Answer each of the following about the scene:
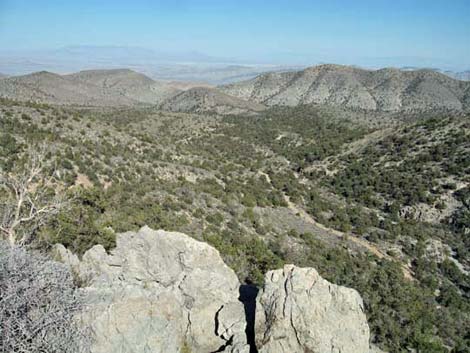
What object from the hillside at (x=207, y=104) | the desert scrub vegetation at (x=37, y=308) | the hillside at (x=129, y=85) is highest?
Result: the desert scrub vegetation at (x=37, y=308)

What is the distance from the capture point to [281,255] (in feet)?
70.7

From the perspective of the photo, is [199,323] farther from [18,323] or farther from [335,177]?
[335,177]

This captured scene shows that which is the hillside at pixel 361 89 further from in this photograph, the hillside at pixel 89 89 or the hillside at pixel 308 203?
the hillside at pixel 308 203

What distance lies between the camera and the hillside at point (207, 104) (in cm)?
→ 9069

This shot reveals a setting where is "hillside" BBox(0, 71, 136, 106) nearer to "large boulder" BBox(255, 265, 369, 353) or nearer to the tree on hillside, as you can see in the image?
the tree on hillside

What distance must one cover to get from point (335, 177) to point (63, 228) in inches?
1331

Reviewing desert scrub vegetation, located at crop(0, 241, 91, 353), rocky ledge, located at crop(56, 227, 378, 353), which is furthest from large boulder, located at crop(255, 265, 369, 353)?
desert scrub vegetation, located at crop(0, 241, 91, 353)

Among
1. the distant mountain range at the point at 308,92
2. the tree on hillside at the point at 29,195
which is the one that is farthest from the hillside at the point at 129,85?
the tree on hillside at the point at 29,195

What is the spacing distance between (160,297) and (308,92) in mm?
114549

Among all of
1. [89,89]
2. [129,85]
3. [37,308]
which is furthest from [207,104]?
[37,308]

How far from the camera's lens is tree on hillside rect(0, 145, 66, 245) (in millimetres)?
11906

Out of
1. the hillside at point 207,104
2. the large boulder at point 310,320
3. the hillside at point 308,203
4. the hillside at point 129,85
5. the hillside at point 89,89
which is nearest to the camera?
the large boulder at point 310,320

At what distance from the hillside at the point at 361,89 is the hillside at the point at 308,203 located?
5910 cm

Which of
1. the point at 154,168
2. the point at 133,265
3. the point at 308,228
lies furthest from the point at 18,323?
the point at 154,168
